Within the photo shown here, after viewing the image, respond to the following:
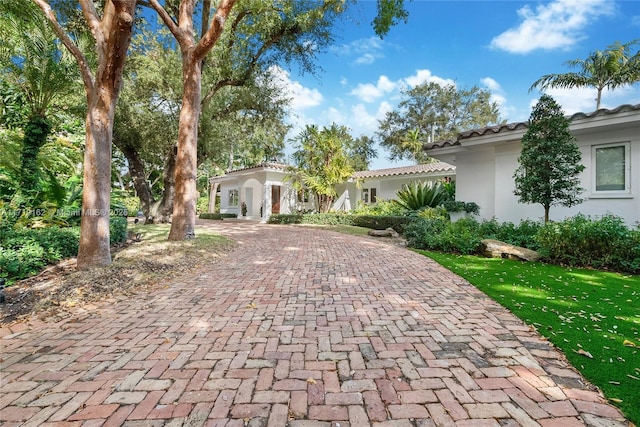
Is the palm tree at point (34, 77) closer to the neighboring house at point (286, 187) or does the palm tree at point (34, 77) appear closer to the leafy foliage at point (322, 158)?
the leafy foliage at point (322, 158)

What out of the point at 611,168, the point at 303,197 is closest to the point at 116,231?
the point at 611,168

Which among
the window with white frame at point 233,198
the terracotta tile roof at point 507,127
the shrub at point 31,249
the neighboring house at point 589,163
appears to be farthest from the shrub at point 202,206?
the neighboring house at point 589,163

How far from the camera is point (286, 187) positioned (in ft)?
70.2

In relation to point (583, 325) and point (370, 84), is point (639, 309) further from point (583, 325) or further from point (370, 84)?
point (370, 84)

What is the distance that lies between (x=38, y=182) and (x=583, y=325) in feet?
36.1

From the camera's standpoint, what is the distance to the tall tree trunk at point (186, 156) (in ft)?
27.4

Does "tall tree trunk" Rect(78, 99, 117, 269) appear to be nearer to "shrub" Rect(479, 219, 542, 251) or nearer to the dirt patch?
the dirt patch

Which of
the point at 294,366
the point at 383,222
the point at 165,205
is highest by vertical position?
the point at 165,205

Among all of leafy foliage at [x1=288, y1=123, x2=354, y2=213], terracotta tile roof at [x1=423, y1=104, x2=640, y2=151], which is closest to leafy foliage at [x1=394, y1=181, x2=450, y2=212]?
terracotta tile roof at [x1=423, y1=104, x2=640, y2=151]

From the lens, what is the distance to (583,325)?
3.30m

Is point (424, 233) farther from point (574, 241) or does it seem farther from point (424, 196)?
point (424, 196)

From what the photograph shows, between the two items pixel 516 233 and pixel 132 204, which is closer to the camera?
pixel 516 233

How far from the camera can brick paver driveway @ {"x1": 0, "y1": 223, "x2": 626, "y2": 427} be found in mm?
1977

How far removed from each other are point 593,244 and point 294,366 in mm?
6951
